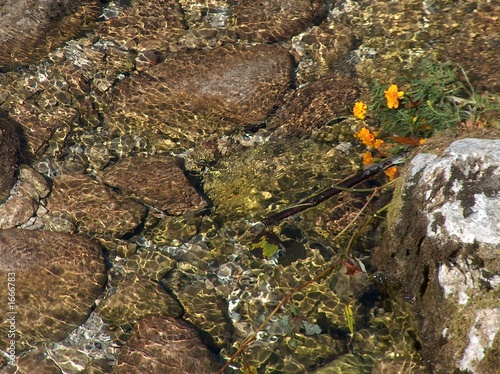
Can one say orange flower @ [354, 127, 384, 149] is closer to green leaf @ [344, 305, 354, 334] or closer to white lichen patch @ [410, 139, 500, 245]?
white lichen patch @ [410, 139, 500, 245]

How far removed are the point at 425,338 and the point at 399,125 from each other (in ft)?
7.74

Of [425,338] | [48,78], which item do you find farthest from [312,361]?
[48,78]

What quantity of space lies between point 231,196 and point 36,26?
152 inches

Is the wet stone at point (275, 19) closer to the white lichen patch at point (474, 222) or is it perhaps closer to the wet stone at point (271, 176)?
the wet stone at point (271, 176)

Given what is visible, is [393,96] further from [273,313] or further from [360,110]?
[273,313]

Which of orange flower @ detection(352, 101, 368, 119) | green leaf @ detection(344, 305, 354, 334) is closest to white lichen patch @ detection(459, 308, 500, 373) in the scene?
green leaf @ detection(344, 305, 354, 334)

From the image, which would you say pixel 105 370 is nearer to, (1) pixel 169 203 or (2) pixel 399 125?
(1) pixel 169 203

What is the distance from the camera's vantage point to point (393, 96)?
5.41m

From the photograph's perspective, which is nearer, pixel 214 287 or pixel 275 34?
pixel 214 287

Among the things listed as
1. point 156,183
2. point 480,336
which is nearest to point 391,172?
point 480,336

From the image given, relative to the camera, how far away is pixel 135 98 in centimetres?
658

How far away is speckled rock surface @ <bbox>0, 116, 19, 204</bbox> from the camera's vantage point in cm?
593

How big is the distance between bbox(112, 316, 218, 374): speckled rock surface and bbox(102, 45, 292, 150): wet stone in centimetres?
235

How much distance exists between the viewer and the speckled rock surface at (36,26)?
278 inches
